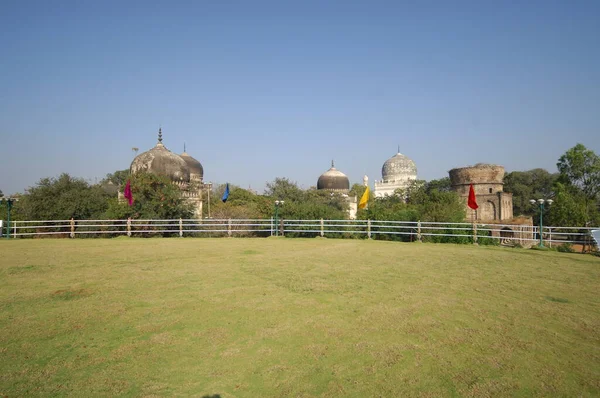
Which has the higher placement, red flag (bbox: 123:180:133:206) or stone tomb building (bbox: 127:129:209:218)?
stone tomb building (bbox: 127:129:209:218)

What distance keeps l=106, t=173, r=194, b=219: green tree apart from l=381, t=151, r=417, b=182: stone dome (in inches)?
2113

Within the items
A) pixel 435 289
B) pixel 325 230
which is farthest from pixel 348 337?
pixel 325 230

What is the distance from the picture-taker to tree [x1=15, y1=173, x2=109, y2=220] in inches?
920

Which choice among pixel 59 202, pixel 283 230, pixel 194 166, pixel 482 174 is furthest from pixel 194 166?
pixel 482 174

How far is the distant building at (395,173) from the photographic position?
69.4 metres

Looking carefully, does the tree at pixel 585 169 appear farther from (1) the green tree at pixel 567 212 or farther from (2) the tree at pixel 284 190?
(2) the tree at pixel 284 190

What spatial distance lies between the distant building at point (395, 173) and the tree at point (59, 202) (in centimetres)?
5136

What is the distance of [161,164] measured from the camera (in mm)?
30875

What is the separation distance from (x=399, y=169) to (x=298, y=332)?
7027 centimetres

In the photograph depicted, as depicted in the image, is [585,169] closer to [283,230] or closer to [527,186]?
[527,186]

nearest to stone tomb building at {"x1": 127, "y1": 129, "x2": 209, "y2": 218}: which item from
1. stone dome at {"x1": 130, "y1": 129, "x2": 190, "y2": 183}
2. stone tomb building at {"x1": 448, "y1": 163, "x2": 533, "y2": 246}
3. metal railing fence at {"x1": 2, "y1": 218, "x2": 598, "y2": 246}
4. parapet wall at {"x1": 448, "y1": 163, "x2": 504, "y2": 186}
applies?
stone dome at {"x1": 130, "y1": 129, "x2": 190, "y2": 183}

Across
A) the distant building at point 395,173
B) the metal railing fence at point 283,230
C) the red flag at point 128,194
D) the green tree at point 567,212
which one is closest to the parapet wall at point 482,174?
the green tree at point 567,212

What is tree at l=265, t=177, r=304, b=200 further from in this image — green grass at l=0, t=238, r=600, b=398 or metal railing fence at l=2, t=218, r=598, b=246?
green grass at l=0, t=238, r=600, b=398

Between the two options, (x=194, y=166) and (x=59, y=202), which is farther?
(x=194, y=166)
